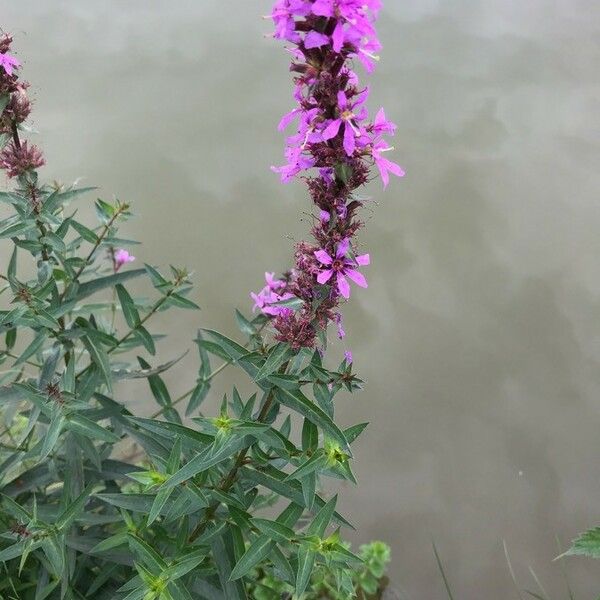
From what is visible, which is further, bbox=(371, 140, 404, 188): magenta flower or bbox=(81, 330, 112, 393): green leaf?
bbox=(81, 330, 112, 393): green leaf

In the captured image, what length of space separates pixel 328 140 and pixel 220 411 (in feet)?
3.22

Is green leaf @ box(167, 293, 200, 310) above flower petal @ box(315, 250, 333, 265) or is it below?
above

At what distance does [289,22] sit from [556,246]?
3.45m

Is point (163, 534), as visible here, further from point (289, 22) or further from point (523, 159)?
point (523, 159)

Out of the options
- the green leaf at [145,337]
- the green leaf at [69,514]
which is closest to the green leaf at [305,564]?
the green leaf at [69,514]

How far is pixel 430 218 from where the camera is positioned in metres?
4.57

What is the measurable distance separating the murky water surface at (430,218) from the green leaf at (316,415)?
139 centimetres

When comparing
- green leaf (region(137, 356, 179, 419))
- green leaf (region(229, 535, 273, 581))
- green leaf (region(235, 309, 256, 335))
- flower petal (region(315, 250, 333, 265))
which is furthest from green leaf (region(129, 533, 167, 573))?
flower petal (region(315, 250, 333, 265))

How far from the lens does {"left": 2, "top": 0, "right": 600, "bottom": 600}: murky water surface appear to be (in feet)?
11.2

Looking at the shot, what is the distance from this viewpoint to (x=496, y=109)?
525 cm

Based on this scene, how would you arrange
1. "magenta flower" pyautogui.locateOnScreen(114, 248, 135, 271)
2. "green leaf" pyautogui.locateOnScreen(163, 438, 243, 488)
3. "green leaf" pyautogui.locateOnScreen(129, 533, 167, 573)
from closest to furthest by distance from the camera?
"green leaf" pyautogui.locateOnScreen(163, 438, 243, 488) < "green leaf" pyautogui.locateOnScreen(129, 533, 167, 573) < "magenta flower" pyautogui.locateOnScreen(114, 248, 135, 271)

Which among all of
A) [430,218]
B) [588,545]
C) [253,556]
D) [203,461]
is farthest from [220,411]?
[430,218]

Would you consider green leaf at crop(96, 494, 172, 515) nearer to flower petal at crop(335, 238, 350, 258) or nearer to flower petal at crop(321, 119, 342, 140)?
flower petal at crop(335, 238, 350, 258)

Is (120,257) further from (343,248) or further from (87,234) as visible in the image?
(343,248)
